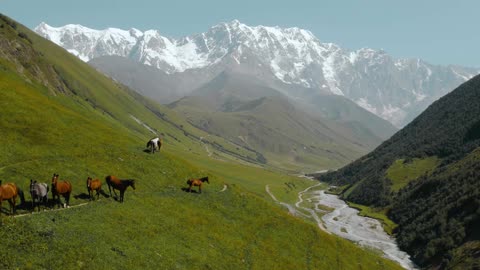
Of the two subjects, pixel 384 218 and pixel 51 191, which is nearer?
pixel 51 191

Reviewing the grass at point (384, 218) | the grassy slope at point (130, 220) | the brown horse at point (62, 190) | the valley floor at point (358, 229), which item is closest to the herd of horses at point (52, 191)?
the brown horse at point (62, 190)

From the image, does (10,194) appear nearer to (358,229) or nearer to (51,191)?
(51,191)

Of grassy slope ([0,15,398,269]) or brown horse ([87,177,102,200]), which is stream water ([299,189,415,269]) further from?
brown horse ([87,177,102,200])

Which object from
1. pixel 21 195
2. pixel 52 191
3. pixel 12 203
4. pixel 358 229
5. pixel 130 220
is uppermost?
pixel 52 191

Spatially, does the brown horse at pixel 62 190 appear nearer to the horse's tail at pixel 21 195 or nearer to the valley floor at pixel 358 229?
the horse's tail at pixel 21 195

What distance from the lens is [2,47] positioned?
17262 cm

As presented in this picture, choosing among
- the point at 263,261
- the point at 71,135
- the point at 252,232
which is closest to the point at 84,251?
the point at 263,261

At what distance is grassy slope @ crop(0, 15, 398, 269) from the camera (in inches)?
1400

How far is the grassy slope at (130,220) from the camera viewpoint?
117 ft

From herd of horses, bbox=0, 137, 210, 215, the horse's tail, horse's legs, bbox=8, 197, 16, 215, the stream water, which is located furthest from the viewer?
the stream water

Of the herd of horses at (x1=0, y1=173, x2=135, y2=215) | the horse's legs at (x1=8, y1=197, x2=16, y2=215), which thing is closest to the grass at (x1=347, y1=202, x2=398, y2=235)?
the herd of horses at (x1=0, y1=173, x2=135, y2=215)

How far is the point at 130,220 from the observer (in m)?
44.9

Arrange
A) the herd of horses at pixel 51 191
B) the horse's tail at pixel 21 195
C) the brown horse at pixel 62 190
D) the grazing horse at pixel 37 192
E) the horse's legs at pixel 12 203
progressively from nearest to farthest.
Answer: the herd of horses at pixel 51 191 → the horse's legs at pixel 12 203 → the grazing horse at pixel 37 192 → the horse's tail at pixel 21 195 → the brown horse at pixel 62 190

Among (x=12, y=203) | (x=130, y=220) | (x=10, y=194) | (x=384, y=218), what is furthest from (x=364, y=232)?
(x=10, y=194)
